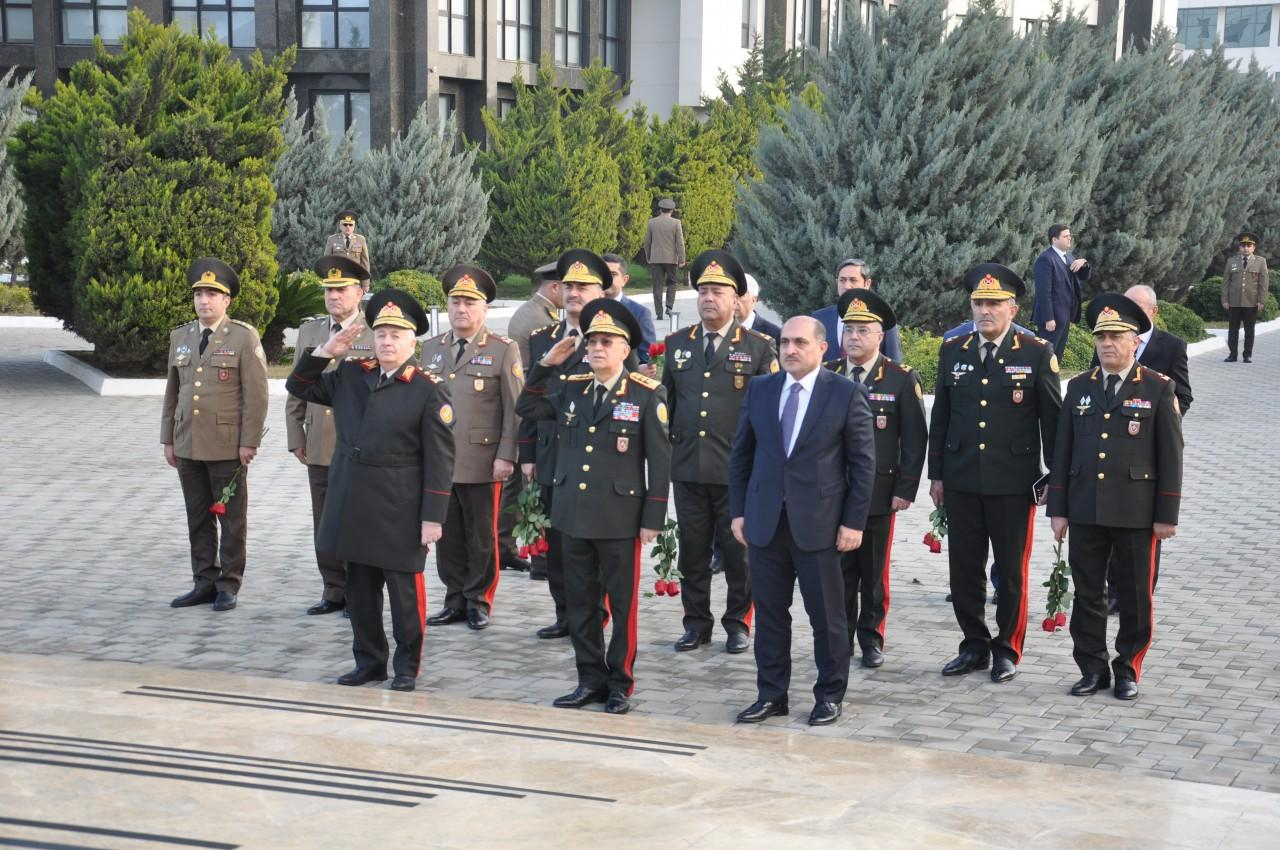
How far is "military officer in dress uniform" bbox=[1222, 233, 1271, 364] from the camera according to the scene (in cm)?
2452

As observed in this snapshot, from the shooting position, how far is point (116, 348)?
19.0 meters

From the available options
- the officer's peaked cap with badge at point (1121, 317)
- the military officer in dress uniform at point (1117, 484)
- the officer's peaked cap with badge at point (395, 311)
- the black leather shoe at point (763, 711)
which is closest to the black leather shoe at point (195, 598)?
the officer's peaked cap with badge at point (395, 311)

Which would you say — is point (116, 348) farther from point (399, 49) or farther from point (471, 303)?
point (399, 49)

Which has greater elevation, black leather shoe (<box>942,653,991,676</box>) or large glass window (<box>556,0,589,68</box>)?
large glass window (<box>556,0,589,68</box>)

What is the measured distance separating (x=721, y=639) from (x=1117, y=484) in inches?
91.7

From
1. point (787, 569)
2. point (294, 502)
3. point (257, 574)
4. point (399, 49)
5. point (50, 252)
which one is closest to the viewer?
point (787, 569)

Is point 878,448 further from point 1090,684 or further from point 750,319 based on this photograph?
point 750,319

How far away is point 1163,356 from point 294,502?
6709 mm

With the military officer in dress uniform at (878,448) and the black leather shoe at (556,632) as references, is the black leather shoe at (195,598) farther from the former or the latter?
the military officer in dress uniform at (878,448)

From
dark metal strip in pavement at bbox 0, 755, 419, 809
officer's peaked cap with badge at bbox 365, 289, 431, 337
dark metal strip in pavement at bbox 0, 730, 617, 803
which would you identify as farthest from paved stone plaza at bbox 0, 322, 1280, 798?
officer's peaked cap with badge at bbox 365, 289, 431, 337

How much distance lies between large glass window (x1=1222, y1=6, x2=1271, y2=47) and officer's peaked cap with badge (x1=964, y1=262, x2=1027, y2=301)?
96744 mm

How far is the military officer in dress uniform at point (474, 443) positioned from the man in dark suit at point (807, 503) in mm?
2210

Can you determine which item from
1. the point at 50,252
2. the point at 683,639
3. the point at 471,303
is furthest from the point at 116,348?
the point at 683,639

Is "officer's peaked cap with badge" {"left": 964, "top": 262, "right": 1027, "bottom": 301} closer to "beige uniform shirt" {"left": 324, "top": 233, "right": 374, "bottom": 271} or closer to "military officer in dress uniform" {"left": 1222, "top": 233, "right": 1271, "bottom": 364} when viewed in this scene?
A: "beige uniform shirt" {"left": 324, "top": 233, "right": 374, "bottom": 271}
